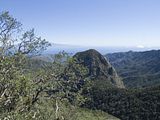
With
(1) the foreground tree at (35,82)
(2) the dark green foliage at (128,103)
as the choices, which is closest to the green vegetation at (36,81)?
(1) the foreground tree at (35,82)

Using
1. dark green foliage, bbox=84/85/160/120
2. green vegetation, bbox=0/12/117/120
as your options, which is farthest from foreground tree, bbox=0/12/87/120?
dark green foliage, bbox=84/85/160/120

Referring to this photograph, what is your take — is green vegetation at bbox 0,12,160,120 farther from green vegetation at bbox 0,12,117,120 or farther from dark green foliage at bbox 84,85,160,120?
dark green foliage at bbox 84,85,160,120

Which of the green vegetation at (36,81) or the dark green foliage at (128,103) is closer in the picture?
the green vegetation at (36,81)

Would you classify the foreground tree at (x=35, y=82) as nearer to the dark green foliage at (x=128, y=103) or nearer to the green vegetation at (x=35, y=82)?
the green vegetation at (x=35, y=82)

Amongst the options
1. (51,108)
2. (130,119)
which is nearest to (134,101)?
(130,119)

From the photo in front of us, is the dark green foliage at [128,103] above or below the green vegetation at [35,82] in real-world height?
below

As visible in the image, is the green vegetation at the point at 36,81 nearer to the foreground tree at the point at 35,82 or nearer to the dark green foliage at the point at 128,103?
the foreground tree at the point at 35,82

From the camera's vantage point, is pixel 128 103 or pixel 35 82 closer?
pixel 35 82

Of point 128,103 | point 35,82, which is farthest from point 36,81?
point 128,103

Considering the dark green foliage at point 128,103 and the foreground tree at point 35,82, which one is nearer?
the foreground tree at point 35,82

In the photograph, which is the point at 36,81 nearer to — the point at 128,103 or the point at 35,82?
the point at 35,82

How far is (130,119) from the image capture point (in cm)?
13125

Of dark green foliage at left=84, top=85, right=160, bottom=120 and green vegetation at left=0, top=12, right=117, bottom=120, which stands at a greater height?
green vegetation at left=0, top=12, right=117, bottom=120

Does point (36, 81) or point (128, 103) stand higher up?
point (36, 81)
